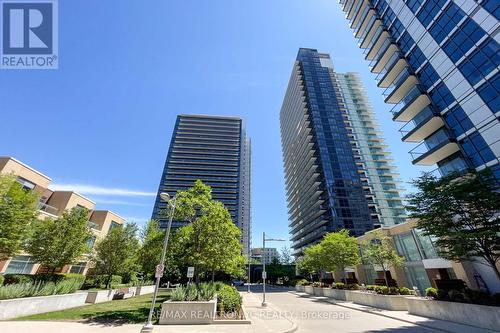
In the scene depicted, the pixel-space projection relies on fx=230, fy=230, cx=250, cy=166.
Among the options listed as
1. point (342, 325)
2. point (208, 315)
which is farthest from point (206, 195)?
point (342, 325)

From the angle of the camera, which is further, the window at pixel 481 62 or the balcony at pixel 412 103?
the balcony at pixel 412 103

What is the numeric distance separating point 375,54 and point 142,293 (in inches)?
1999

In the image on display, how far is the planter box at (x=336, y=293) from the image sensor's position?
86.4 feet

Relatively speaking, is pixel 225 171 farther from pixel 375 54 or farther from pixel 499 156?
pixel 499 156

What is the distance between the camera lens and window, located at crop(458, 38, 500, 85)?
19984 mm

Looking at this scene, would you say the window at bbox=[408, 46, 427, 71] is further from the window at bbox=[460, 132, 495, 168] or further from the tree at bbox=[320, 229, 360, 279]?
the tree at bbox=[320, 229, 360, 279]

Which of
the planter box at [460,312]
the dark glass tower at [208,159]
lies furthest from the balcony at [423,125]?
the dark glass tower at [208,159]

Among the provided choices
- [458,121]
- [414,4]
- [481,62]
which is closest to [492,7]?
[481,62]

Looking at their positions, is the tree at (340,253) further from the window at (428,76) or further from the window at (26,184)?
the window at (26,184)

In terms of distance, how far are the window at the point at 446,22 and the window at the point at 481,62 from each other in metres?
4.42

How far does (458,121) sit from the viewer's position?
23.8m

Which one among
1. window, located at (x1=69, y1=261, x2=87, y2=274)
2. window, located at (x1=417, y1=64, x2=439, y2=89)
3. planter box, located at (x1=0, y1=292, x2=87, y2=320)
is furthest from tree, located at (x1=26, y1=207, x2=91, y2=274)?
window, located at (x1=417, y1=64, x2=439, y2=89)

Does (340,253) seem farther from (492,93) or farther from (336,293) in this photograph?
(492,93)

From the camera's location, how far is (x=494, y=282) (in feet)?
58.3
